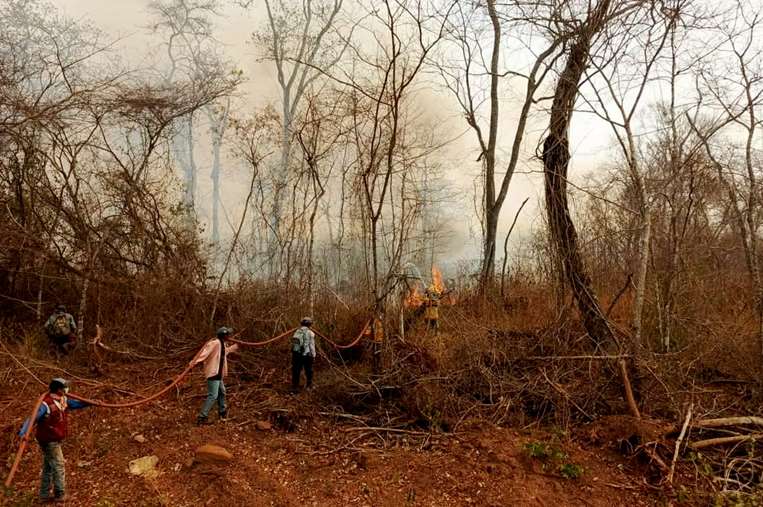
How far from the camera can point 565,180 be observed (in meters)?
6.39

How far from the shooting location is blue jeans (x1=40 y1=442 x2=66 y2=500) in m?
4.30

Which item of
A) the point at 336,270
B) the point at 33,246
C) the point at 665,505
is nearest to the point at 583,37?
the point at 665,505

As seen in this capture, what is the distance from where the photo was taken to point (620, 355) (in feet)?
17.5

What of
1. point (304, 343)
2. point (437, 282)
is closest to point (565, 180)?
point (437, 282)

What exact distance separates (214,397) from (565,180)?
18.4 ft

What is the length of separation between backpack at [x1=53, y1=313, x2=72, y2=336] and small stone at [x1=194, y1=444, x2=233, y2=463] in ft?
15.8

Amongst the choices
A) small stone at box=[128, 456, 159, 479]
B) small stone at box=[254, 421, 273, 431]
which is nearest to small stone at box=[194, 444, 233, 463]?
small stone at box=[128, 456, 159, 479]

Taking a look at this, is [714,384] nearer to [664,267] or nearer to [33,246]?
[664,267]

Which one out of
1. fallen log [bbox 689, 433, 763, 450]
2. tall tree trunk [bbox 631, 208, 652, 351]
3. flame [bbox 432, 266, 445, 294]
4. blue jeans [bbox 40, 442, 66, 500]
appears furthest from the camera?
flame [bbox 432, 266, 445, 294]

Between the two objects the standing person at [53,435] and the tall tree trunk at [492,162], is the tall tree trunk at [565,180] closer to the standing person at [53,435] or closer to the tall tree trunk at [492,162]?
the tall tree trunk at [492,162]

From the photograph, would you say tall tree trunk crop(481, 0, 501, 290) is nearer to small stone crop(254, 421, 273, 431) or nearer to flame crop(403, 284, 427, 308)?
flame crop(403, 284, 427, 308)

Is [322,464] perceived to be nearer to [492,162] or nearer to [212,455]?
[212,455]

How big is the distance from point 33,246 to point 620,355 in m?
11.1

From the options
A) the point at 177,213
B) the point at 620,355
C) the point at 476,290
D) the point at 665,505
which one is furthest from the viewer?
the point at 177,213
